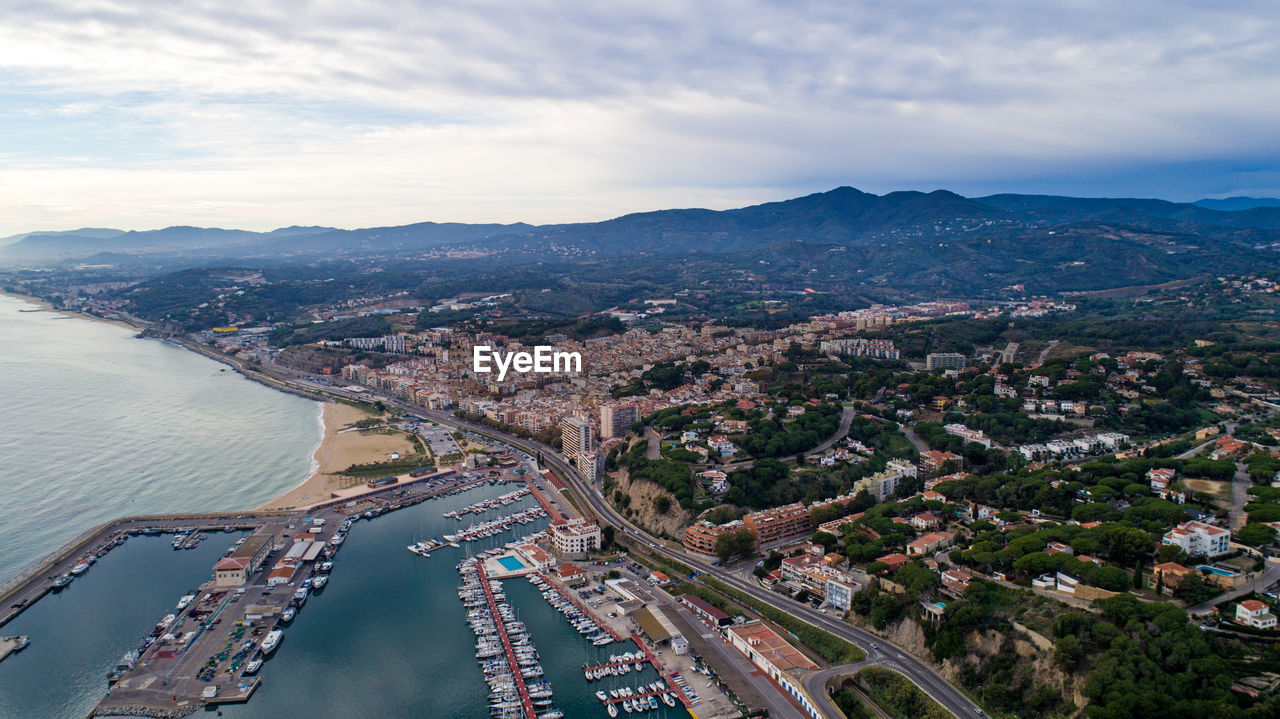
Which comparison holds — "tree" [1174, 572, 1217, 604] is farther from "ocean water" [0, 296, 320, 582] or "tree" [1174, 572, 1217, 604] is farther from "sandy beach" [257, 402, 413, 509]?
"ocean water" [0, 296, 320, 582]

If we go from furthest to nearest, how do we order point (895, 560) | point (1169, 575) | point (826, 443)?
point (826, 443) → point (895, 560) → point (1169, 575)

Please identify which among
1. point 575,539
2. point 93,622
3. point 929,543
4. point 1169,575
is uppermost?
point 1169,575

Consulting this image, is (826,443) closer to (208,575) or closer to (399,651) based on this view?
(399,651)

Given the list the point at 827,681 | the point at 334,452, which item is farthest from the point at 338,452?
the point at 827,681

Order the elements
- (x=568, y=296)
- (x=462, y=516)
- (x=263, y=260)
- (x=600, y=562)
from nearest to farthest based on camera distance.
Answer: (x=600, y=562) < (x=462, y=516) < (x=568, y=296) < (x=263, y=260)

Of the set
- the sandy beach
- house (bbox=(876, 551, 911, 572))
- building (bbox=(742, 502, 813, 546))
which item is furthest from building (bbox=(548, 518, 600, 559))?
the sandy beach

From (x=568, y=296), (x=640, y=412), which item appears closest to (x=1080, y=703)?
(x=640, y=412)

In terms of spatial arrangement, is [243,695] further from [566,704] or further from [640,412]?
[640,412]

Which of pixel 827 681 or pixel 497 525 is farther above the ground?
pixel 827 681
